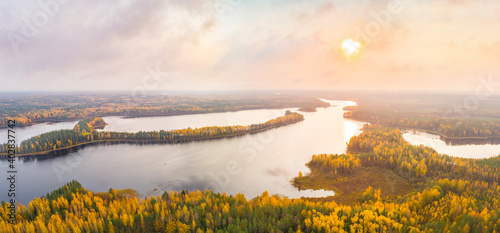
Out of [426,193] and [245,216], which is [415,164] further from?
[245,216]

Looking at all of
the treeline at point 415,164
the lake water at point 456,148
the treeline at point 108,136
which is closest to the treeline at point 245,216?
the treeline at point 415,164

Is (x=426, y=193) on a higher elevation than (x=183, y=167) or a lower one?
higher

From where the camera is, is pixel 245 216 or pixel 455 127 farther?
pixel 455 127

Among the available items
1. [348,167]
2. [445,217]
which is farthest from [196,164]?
[445,217]

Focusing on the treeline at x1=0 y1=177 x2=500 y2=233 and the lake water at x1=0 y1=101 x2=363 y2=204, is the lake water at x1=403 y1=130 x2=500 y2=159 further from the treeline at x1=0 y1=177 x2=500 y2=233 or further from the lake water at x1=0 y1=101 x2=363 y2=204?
the treeline at x1=0 y1=177 x2=500 y2=233

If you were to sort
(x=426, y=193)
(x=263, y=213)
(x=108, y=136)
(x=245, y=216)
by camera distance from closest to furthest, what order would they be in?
(x=263, y=213)
(x=245, y=216)
(x=426, y=193)
(x=108, y=136)

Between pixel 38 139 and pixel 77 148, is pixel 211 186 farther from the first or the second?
pixel 38 139

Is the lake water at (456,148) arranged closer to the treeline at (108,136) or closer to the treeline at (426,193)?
the treeline at (426,193)

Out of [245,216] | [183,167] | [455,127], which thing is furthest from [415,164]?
[455,127]

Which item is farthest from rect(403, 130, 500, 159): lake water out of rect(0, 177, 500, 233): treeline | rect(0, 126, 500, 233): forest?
rect(0, 177, 500, 233): treeline
